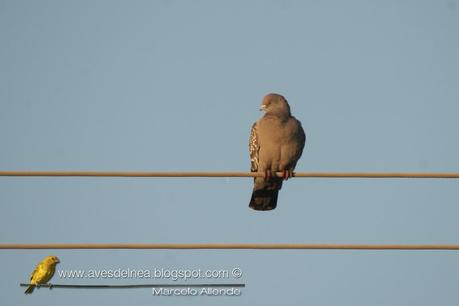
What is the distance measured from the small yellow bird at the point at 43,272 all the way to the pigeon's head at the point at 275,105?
464 centimetres

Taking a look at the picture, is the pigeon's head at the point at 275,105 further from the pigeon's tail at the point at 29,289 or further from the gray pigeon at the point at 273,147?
the pigeon's tail at the point at 29,289

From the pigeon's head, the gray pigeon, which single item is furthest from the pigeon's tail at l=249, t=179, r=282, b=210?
the pigeon's head

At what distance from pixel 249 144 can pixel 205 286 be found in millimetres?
2733

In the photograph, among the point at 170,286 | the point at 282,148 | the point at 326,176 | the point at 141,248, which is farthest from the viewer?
the point at 170,286

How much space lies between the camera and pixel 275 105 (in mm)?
13367

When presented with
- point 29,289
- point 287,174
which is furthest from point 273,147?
point 29,289

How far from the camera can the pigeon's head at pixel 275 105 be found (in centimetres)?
1334

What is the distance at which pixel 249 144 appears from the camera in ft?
44.4

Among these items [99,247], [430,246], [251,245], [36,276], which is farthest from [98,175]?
[36,276]

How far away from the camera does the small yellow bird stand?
627 inches

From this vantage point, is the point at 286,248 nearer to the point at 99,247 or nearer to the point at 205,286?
the point at 99,247

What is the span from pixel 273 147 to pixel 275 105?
0.66 m

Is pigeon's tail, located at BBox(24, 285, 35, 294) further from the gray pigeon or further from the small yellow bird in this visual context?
the gray pigeon

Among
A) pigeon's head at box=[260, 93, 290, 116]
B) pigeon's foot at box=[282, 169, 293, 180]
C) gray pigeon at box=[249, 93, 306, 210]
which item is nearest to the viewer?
pigeon's foot at box=[282, 169, 293, 180]
